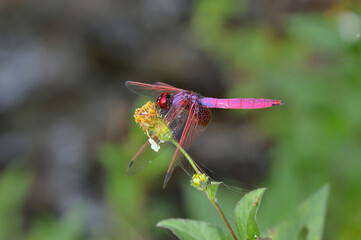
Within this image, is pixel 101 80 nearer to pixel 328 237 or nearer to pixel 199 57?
pixel 199 57

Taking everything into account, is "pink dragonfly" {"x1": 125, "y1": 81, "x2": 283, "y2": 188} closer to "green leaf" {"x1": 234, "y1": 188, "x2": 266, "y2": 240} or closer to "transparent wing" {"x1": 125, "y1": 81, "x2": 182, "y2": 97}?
"transparent wing" {"x1": 125, "y1": 81, "x2": 182, "y2": 97}

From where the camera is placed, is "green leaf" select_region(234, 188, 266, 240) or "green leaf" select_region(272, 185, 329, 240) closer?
"green leaf" select_region(234, 188, 266, 240)

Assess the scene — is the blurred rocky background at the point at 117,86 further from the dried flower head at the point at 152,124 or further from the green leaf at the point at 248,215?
the green leaf at the point at 248,215

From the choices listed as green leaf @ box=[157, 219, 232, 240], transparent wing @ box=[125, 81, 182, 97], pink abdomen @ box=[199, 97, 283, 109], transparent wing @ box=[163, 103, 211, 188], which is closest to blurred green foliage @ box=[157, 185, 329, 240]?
green leaf @ box=[157, 219, 232, 240]

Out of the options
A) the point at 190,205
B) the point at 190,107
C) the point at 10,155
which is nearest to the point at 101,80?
the point at 10,155

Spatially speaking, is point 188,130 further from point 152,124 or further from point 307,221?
point 307,221

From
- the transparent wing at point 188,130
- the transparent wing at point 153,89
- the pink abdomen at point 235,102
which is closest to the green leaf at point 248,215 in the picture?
the transparent wing at point 188,130
